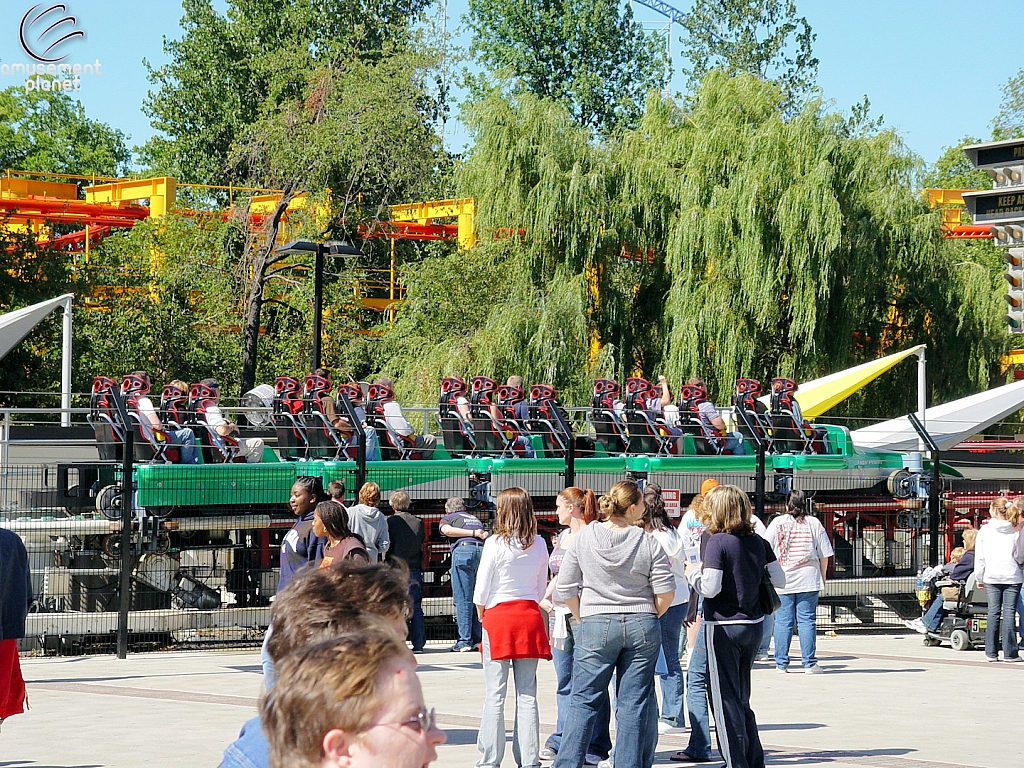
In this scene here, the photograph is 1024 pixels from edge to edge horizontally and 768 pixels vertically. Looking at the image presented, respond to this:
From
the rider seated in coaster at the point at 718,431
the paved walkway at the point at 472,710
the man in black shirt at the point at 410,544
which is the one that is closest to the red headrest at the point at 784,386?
the rider seated in coaster at the point at 718,431

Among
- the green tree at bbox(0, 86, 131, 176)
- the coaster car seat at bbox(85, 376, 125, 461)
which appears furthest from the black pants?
the green tree at bbox(0, 86, 131, 176)

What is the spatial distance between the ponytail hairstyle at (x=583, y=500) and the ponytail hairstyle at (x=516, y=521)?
1.87ft

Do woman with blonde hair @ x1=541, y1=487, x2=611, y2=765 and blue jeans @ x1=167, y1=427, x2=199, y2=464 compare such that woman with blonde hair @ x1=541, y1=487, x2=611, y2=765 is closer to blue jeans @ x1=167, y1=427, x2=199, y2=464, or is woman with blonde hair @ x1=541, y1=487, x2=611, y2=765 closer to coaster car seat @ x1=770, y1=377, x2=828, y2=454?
blue jeans @ x1=167, y1=427, x2=199, y2=464

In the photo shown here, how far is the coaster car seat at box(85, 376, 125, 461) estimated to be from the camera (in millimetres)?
14984

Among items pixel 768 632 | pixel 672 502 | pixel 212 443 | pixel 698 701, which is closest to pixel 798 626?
pixel 768 632

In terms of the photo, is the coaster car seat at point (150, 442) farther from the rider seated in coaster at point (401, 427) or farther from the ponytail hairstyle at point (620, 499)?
the ponytail hairstyle at point (620, 499)

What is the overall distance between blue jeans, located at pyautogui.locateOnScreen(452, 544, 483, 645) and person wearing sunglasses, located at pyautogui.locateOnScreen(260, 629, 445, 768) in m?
12.0

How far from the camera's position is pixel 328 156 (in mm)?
32188

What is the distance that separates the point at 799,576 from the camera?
1283cm

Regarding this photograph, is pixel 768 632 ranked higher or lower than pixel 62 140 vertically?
lower

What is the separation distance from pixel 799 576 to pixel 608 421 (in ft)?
19.6

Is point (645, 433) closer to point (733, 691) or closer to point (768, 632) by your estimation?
point (768, 632)

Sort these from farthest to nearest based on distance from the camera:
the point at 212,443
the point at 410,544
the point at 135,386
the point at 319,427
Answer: the point at 319,427
the point at 135,386
the point at 212,443
the point at 410,544

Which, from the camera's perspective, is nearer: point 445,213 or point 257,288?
point 257,288
